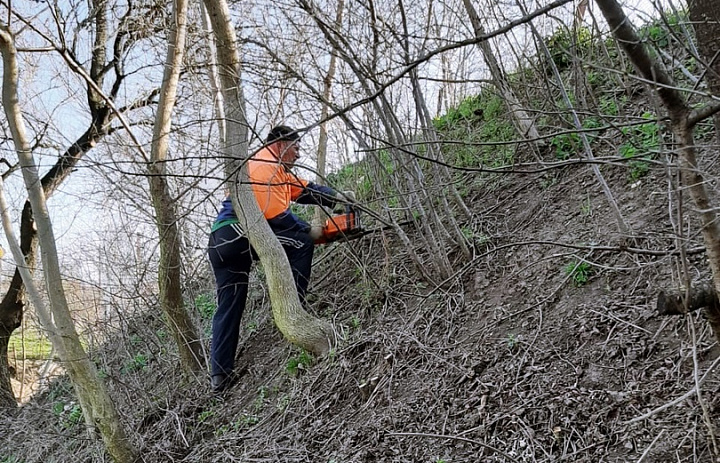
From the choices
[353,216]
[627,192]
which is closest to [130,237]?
[353,216]

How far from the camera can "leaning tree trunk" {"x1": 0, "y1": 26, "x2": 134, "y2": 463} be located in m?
4.80

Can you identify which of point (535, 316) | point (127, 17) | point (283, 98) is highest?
point (127, 17)

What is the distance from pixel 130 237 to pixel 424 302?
3545 millimetres

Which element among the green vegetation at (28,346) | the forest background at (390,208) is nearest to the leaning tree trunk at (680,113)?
the forest background at (390,208)

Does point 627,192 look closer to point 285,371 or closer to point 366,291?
point 366,291

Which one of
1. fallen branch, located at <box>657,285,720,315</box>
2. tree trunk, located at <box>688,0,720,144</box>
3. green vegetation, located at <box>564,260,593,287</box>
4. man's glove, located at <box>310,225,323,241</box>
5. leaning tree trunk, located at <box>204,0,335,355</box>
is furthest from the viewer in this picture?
man's glove, located at <box>310,225,323,241</box>

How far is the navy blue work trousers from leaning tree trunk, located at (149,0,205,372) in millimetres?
578

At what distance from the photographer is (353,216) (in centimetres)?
483

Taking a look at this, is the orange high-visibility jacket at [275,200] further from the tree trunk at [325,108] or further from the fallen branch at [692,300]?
the fallen branch at [692,300]

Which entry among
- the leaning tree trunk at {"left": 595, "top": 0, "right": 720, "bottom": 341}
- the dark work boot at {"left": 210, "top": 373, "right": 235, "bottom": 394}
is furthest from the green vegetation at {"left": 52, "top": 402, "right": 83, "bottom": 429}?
the leaning tree trunk at {"left": 595, "top": 0, "right": 720, "bottom": 341}

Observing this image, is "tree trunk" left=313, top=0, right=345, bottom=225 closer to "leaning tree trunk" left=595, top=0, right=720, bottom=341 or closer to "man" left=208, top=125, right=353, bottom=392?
"man" left=208, top=125, right=353, bottom=392

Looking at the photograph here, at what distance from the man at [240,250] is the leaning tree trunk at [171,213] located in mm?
576

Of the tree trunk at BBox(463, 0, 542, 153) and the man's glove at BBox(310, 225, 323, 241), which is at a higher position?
the tree trunk at BBox(463, 0, 542, 153)

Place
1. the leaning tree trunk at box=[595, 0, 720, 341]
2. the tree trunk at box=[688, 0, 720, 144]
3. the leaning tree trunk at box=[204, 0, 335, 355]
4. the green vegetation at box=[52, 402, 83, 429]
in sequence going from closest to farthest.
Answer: the leaning tree trunk at box=[595, 0, 720, 341]
the tree trunk at box=[688, 0, 720, 144]
the leaning tree trunk at box=[204, 0, 335, 355]
the green vegetation at box=[52, 402, 83, 429]
